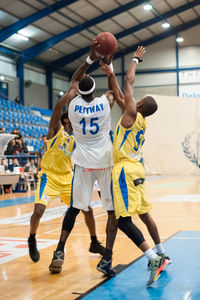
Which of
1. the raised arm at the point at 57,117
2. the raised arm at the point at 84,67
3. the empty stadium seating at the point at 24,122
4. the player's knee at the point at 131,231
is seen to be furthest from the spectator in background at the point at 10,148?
the player's knee at the point at 131,231

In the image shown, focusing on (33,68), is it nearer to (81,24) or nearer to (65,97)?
(81,24)

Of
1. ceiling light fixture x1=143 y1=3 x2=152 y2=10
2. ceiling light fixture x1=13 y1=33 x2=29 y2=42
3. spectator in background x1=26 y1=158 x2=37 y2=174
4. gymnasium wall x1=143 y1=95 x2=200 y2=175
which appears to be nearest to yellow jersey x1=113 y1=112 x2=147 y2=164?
spectator in background x1=26 y1=158 x2=37 y2=174

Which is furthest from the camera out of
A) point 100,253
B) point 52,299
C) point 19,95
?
point 19,95

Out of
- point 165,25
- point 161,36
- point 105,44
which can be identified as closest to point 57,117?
point 105,44

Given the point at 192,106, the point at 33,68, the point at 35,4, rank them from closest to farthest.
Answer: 1. the point at 192,106
2. the point at 35,4
3. the point at 33,68

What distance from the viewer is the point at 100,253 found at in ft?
15.8

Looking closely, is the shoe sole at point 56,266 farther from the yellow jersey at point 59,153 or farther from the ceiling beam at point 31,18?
the ceiling beam at point 31,18

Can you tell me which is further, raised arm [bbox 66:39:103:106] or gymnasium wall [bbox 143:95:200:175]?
gymnasium wall [bbox 143:95:200:175]

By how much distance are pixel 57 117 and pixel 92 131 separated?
0.62 m

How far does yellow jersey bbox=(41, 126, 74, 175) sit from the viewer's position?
4.84 meters

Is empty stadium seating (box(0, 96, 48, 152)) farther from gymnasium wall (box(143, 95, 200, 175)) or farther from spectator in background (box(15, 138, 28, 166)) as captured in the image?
gymnasium wall (box(143, 95, 200, 175))

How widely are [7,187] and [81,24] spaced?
1436 cm

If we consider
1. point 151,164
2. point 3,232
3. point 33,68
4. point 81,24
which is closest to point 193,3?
point 81,24

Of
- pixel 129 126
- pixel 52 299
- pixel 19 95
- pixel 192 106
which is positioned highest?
pixel 19 95
